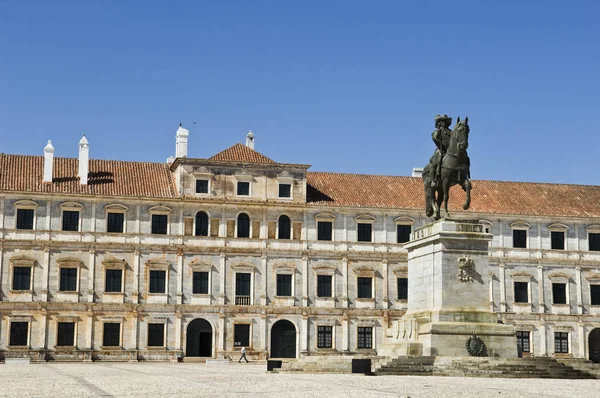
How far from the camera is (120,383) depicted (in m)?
22.8

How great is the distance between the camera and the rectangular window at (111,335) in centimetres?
5097

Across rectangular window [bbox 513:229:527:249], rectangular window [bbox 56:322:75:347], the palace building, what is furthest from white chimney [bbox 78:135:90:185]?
rectangular window [bbox 513:229:527:249]

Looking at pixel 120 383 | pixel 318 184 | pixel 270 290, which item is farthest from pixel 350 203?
pixel 120 383

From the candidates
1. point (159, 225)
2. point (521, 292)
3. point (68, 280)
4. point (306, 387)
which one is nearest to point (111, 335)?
point (68, 280)

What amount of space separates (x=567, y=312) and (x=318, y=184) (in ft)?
53.5

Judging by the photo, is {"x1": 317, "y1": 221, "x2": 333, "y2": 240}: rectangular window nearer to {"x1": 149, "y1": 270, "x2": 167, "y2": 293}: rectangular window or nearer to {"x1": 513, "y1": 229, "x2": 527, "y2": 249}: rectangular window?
{"x1": 149, "y1": 270, "x2": 167, "y2": 293}: rectangular window

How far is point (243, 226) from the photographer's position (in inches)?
2110

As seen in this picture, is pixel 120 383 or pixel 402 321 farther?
pixel 402 321

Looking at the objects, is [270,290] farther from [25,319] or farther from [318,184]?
[25,319]

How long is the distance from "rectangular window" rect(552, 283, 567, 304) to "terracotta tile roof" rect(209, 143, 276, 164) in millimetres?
18184

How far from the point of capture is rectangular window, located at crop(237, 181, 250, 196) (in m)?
53.6

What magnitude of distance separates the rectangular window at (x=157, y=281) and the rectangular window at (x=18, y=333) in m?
6.69

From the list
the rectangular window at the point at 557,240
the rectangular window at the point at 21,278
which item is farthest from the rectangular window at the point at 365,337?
the rectangular window at the point at 21,278

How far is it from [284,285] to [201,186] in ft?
23.3
